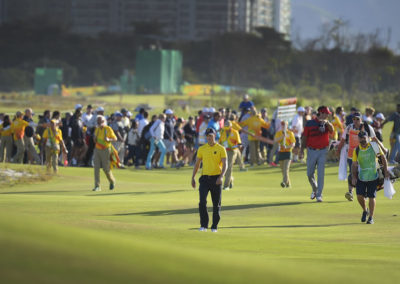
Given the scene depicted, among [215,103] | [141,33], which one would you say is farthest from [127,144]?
[141,33]

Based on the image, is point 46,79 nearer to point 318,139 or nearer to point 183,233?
point 318,139

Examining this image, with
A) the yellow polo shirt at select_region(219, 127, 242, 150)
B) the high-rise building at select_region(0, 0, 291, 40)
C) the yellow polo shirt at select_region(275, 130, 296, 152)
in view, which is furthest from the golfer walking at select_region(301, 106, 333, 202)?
the high-rise building at select_region(0, 0, 291, 40)

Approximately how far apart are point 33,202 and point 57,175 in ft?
25.7

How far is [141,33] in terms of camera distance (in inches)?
5866

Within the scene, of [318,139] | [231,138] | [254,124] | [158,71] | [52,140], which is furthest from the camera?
[158,71]

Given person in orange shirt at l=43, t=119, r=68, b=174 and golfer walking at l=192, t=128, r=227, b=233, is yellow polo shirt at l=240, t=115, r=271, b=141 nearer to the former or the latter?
person in orange shirt at l=43, t=119, r=68, b=174

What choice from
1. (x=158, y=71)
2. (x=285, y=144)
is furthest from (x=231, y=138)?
(x=158, y=71)

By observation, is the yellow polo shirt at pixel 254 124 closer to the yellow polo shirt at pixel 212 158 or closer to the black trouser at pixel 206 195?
the yellow polo shirt at pixel 212 158

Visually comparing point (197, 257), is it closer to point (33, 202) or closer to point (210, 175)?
point (210, 175)

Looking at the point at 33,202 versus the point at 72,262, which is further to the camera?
the point at 33,202

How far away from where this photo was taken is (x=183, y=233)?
525 inches

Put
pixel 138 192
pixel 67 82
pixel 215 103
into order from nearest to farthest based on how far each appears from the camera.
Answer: pixel 138 192 → pixel 215 103 → pixel 67 82

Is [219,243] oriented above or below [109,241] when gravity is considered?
below

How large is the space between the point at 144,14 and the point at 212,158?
15749 centimetres
